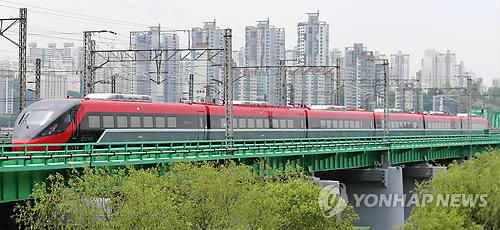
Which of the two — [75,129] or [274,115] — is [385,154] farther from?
[75,129]

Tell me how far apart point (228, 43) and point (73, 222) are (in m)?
17.7

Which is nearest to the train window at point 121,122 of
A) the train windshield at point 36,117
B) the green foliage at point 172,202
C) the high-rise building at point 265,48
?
the train windshield at point 36,117

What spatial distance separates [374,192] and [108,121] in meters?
27.3

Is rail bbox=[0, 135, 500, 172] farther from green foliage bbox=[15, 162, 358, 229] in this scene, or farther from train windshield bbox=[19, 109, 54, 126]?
train windshield bbox=[19, 109, 54, 126]

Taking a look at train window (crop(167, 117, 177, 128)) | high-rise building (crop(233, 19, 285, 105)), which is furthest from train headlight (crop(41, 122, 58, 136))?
high-rise building (crop(233, 19, 285, 105))

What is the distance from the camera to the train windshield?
4328cm

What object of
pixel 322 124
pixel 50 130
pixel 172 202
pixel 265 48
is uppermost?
pixel 265 48

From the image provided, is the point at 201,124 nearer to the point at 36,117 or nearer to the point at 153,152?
the point at 36,117

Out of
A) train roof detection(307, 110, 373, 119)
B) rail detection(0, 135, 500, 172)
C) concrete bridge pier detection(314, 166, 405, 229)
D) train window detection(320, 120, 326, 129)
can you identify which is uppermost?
train roof detection(307, 110, 373, 119)

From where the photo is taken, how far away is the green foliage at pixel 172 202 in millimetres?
28062

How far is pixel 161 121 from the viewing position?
51.9 m

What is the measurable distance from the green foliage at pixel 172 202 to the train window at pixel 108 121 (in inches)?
356

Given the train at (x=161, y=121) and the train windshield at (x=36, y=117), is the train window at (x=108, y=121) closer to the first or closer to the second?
A: the train at (x=161, y=121)

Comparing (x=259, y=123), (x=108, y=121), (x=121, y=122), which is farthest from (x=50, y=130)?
(x=259, y=123)
